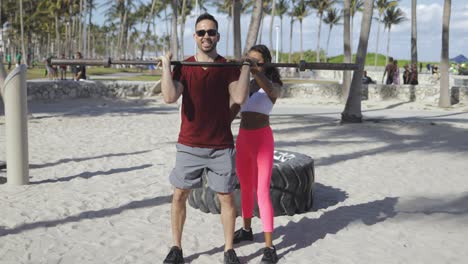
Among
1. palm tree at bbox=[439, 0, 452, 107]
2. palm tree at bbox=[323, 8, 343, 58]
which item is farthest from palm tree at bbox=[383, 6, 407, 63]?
palm tree at bbox=[439, 0, 452, 107]

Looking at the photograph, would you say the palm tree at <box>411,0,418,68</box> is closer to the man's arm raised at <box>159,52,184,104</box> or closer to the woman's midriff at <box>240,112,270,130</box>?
the woman's midriff at <box>240,112,270,130</box>

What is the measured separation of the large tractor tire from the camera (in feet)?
15.6

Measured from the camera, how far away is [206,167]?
329cm

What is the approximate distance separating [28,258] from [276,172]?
2.28 m

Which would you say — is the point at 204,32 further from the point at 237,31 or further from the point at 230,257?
the point at 237,31

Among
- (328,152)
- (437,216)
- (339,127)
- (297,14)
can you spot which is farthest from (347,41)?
(297,14)

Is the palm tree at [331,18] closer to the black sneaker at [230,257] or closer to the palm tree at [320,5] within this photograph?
the palm tree at [320,5]

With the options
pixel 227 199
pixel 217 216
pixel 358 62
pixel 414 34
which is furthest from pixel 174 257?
pixel 414 34

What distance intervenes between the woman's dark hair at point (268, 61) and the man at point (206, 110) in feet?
1.17

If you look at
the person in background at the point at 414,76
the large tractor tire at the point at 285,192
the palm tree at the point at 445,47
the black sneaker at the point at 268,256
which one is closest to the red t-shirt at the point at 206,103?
the black sneaker at the point at 268,256

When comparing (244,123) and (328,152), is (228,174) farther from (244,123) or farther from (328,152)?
(328,152)

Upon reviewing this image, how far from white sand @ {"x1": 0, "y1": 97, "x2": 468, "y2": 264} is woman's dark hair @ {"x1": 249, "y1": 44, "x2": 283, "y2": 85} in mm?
1332

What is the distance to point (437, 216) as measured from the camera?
16.5ft

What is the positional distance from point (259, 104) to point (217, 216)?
160 centimetres
